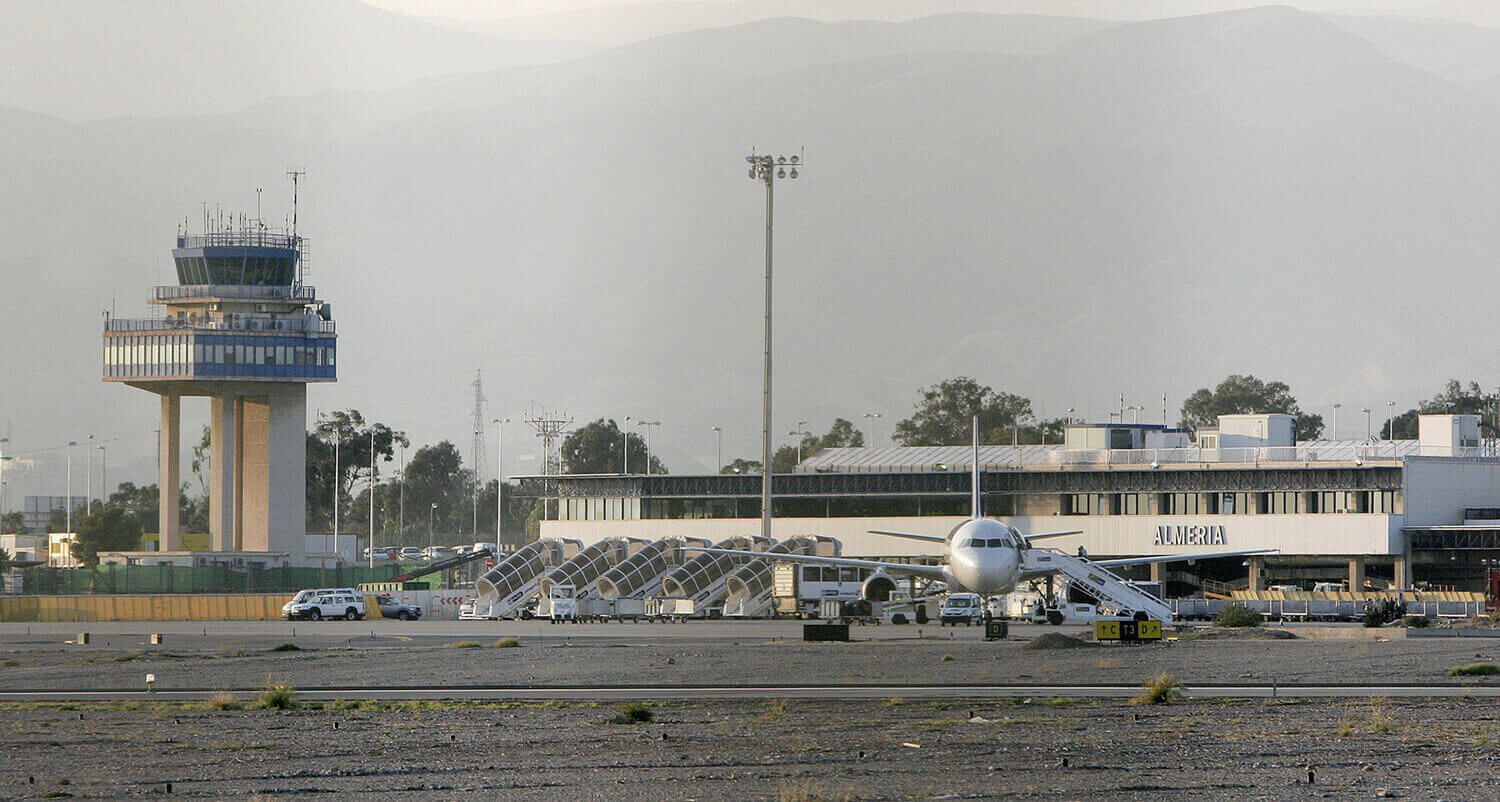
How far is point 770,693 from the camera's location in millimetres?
35562

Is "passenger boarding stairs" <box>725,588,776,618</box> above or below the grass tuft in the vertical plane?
below

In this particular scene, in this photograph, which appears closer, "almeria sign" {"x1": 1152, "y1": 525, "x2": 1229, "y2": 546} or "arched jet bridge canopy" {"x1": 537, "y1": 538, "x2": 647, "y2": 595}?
"arched jet bridge canopy" {"x1": 537, "y1": 538, "x2": 647, "y2": 595}

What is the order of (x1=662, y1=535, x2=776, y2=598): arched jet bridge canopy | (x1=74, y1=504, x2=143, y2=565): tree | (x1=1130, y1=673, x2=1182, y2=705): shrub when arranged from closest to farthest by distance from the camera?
(x1=1130, y1=673, x2=1182, y2=705): shrub < (x1=662, y1=535, x2=776, y2=598): arched jet bridge canopy < (x1=74, y1=504, x2=143, y2=565): tree

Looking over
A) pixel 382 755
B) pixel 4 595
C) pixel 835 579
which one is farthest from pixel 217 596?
pixel 382 755

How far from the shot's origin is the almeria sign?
368 feet

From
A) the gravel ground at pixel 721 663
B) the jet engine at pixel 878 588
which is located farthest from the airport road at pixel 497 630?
the gravel ground at pixel 721 663

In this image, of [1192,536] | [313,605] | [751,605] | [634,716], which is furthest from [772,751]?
[1192,536]

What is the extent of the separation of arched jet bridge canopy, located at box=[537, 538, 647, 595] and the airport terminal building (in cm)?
2071

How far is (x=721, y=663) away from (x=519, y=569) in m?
49.7

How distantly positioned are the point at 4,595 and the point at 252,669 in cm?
7006

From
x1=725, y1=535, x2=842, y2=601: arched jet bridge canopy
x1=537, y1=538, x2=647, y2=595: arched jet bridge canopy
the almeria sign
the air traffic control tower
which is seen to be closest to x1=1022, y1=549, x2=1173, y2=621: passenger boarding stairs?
x1=725, y1=535, x2=842, y2=601: arched jet bridge canopy

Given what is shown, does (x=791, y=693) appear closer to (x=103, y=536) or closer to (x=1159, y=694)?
(x=1159, y=694)

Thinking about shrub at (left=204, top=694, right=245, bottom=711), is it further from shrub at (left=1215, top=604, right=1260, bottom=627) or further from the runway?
shrub at (left=1215, top=604, right=1260, bottom=627)

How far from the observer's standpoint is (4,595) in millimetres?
107688
